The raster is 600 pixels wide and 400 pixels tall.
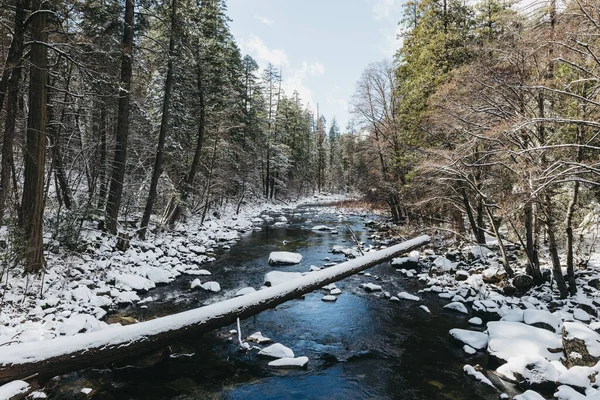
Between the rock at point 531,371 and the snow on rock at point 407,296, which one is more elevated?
the rock at point 531,371

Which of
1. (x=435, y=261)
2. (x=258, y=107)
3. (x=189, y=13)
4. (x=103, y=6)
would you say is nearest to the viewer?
(x=103, y=6)

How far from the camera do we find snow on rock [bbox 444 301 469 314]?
28.1ft

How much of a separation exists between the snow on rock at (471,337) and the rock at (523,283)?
361 cm

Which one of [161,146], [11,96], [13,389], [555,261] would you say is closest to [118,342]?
[13,389]

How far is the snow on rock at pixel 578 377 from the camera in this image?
5.00m

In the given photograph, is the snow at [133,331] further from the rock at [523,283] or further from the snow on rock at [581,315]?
the rock at [523,283]

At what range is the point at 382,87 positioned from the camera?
20859 mm

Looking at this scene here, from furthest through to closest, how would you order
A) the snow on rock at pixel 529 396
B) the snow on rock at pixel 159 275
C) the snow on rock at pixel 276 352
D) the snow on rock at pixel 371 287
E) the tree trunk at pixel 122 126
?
the tree trunk at pixel 122 126 → the snow on rock at pixel 371 287 → the snow on rock at pixel 159 275 → the snow on rock at pixel 276 352 → the snow on rock at pixel 529 396

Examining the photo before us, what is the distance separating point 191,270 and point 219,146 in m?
10.7

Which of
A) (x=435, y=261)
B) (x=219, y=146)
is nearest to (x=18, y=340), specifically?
(x=435, y=261)

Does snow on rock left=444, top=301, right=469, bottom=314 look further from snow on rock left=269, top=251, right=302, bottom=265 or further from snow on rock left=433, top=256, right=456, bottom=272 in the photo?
snow on rock left=269, top=251, right=302, bottom=265

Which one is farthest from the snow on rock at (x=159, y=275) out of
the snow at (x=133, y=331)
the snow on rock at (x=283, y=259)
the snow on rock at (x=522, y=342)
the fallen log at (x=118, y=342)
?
the snow on rock at (x=522, y=342)

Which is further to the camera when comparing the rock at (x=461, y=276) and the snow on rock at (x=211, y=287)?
the rock at (x=461, y=276)

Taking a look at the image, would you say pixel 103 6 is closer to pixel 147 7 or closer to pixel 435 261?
pixel 147 7
